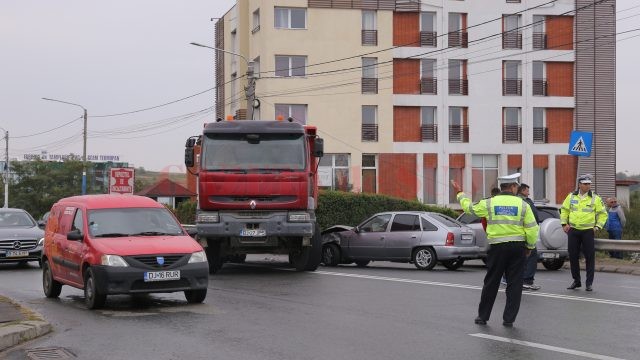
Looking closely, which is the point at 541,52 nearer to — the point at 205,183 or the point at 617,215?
the point at 617,215

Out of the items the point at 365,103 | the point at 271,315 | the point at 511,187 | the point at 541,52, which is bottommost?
the point at 271,315

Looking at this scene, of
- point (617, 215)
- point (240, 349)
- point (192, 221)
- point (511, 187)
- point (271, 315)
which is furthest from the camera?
point (192, 221)

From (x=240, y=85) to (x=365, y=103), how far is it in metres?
8.02

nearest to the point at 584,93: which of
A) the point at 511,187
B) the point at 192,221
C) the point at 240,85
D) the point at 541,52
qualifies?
the point at 541,52

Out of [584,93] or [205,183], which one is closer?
[205,183]

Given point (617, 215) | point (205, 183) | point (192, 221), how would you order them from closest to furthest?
point (205, 183), point (617, 215), point (192, 221)

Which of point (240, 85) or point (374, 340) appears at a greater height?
point (240, 85)

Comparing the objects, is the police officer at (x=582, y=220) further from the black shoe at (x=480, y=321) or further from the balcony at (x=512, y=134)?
the balcony at (x=512, y=134)

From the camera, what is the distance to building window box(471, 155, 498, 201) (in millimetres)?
49000

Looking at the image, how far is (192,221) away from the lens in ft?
109

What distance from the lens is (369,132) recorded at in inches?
1871

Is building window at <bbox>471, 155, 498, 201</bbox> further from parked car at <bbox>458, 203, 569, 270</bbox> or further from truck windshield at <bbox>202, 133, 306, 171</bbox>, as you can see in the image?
truck windshield at <bbox>202, 133, 306, 171</bbox>

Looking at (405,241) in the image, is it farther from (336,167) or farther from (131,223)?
(336,167)

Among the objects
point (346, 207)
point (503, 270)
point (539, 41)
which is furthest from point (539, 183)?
point (503, 270)
